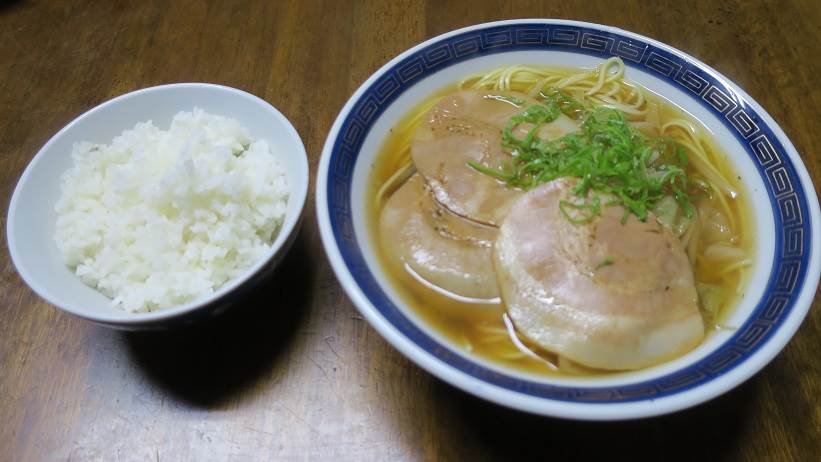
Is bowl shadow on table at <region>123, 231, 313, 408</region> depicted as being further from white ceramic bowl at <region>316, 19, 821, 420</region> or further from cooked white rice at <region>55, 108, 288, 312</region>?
white ceramic bowl at <region>316, 19, 821, 420</region>

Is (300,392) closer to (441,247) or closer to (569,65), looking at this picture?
(441,247)

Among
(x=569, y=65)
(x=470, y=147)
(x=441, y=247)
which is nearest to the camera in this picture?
(x=441, y=247)

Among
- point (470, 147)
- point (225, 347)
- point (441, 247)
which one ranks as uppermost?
point (470, 147)

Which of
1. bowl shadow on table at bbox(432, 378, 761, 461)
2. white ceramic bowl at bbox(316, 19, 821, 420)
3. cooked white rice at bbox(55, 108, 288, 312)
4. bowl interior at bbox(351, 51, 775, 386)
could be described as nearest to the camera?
white ceramic bowl at bbox(316, 19, 821, 420)

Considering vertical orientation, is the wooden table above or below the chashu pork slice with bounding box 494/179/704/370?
below

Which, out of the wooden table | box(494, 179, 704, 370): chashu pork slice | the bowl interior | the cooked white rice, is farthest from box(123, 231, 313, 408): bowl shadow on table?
box(494, 179, 704, 370): chashu pork slice

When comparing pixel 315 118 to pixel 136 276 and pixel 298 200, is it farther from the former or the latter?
pixel 136 276

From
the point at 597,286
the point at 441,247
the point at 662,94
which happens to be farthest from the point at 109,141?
the point at 662,94
